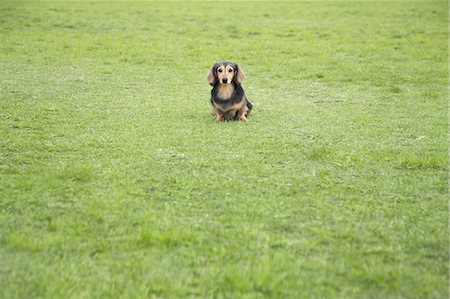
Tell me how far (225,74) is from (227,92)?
0.44 metres

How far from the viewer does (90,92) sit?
43.2 feet

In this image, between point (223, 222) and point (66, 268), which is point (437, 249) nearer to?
point (223, 222)

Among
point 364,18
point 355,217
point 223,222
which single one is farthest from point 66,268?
point 364,18

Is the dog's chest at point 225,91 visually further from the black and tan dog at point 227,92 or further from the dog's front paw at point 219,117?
the dog's front paw at point 219,117

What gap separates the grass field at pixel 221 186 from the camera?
423cm

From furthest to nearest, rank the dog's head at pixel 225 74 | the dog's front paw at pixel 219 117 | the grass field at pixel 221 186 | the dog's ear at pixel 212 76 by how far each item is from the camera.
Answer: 1. the dog's front paw at pixel 219 117
2. the dog's ear at pixel 212 76
3. the dog's head at pixel 225 74
4. the grass field at pixel 221 186

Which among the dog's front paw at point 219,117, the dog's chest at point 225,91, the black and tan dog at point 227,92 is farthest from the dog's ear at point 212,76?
the dog's front paw at point 219,117

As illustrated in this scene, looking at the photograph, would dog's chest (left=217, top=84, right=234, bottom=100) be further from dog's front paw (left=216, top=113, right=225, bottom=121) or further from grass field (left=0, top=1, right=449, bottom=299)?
grass field (left=0, top=1, right=449, bottom=299)

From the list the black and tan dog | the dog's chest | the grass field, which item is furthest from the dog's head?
the grass field

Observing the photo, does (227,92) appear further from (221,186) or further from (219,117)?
(221,186)

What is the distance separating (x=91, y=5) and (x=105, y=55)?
15.6 metres

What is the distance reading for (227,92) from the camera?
998 cm

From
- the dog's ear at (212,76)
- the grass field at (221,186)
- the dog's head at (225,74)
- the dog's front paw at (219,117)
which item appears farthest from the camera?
the dog's front paw at (219,117)

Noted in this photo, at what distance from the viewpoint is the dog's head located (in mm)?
9656
